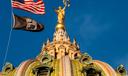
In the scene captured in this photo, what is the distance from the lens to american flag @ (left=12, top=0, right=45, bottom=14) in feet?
246

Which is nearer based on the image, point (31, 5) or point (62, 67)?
point (31, 5)

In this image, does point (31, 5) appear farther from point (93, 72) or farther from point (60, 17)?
point (60, 17)

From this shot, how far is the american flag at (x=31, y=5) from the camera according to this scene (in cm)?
7512

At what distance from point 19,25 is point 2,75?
1800 cm

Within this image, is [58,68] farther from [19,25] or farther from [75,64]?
[19,25]

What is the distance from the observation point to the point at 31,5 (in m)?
76.6

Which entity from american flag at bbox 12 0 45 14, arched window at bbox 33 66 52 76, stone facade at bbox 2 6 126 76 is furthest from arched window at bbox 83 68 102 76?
american flag at bbox 12 0 45 14

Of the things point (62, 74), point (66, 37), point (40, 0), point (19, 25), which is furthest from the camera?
point (66, 37)

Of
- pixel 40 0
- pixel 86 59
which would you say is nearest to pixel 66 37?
pixel 86 59

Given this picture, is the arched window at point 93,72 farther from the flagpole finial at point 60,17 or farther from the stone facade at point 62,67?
the flagpole finial at point 60,17

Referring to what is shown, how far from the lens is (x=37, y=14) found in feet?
250

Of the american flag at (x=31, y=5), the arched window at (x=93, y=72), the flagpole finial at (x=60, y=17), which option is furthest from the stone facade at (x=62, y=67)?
the american flag at (x=31, y=5)

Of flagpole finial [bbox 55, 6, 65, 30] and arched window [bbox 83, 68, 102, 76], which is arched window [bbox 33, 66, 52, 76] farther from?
flagpole finial [bbox 55, 6, 65, 30]

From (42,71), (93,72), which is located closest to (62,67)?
(42,71)
